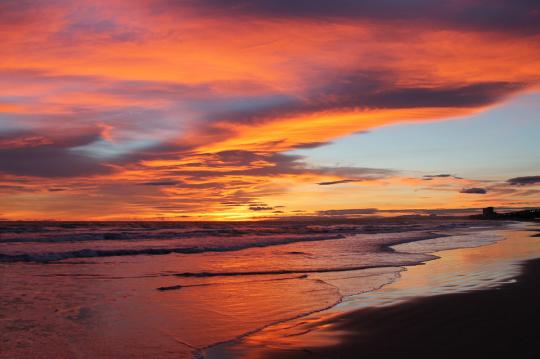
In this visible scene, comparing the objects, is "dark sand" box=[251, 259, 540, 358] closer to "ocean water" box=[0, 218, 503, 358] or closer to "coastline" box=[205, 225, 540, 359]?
"coastline" box=[205, 225, 540, 359]

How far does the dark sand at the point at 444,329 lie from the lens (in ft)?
23.1

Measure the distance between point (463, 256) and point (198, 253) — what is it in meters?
13.1

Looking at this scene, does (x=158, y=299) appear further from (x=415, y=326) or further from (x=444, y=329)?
(x=444, y=329)

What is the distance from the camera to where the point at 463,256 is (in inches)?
856

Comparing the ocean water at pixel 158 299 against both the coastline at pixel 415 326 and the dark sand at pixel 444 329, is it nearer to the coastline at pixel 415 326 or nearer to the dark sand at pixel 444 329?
the coastline at pixel 415 326

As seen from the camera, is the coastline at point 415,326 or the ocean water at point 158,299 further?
the ocean water at point 158,299

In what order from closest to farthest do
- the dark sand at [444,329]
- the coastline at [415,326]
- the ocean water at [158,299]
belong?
the dark sand at [444,329], the coastline at [415,326], the ocean water at [158,299]

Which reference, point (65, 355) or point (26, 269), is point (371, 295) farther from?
point (26, 269)

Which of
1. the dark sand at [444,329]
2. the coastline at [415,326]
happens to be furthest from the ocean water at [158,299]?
the dark sand at [444,329]

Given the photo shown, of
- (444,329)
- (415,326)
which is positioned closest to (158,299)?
(415,326)

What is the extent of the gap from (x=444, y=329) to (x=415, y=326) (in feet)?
1.54

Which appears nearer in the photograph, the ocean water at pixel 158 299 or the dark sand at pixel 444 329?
the dark sand at pixel 444 329

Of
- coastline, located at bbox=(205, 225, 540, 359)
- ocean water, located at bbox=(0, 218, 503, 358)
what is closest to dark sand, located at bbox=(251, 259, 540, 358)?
coastline, located at bbox=(205, 225, 540, 359)

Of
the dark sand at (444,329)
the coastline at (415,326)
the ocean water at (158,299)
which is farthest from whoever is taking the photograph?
the ocean water at (158,299)
